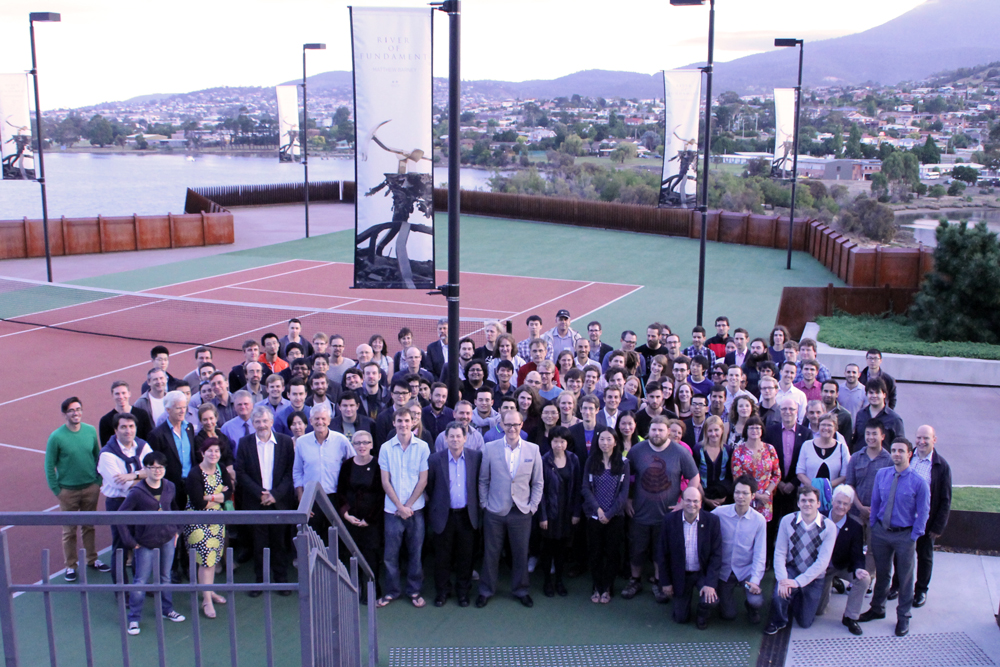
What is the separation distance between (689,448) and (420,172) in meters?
3.69

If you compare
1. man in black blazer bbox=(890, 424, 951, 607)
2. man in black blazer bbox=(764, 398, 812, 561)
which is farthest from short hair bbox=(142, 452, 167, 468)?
man in black blazer bbox=(890, 424, 951, 607)

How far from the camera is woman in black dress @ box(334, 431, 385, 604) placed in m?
8.31

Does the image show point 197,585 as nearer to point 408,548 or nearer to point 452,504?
point 452,504

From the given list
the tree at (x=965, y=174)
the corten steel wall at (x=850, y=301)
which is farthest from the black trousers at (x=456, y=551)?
the tree at (x=965, y=174)

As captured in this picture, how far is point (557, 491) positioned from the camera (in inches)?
332

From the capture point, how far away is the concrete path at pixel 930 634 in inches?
294

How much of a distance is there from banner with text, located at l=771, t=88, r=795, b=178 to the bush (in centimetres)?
906

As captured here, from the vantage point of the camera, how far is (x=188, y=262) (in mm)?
29859

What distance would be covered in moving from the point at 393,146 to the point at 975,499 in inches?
289

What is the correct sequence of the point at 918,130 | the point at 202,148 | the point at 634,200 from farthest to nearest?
the point at 918,130 < the point at 202,148 < the point at 634,200

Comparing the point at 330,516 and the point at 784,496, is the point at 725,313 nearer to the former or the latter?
the point at 784,496

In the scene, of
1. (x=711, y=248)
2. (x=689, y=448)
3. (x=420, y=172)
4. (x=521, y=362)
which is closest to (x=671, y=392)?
(x=689, y=448)

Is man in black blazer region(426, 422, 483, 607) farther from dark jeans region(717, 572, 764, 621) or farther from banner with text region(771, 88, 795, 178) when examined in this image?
banner with text region(771, 88, 795, 178)

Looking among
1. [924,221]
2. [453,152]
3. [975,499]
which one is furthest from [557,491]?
[924,221]
